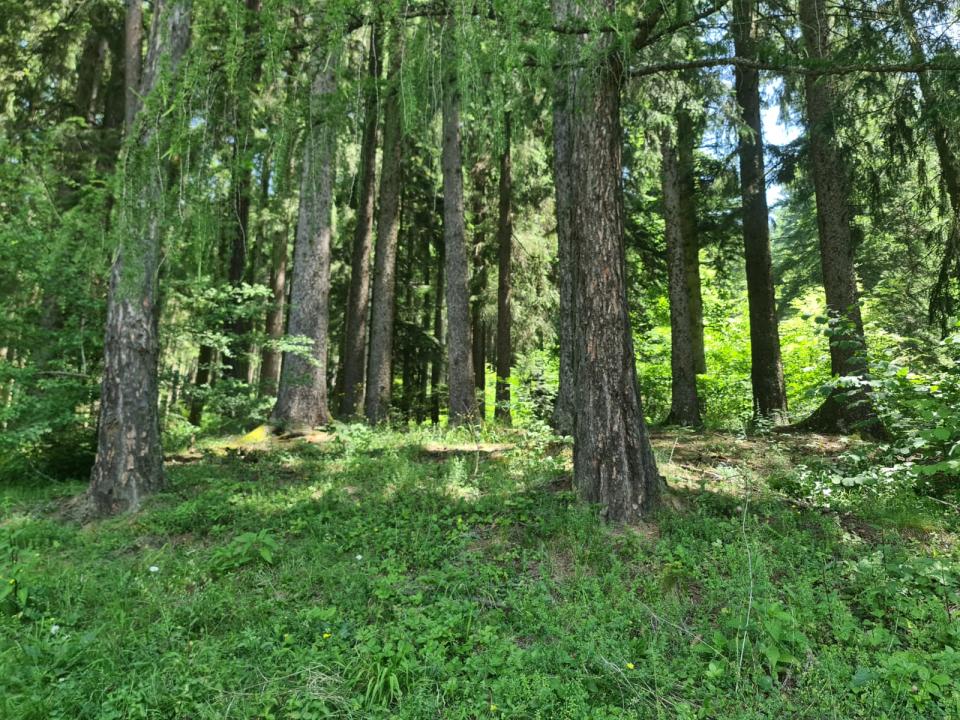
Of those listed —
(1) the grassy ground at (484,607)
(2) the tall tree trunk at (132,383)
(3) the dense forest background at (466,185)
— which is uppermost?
(3) the dense forest background at (466,185)

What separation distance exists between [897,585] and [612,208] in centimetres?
349

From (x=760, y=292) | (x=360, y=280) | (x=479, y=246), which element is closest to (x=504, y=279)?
(x=479, y=246)

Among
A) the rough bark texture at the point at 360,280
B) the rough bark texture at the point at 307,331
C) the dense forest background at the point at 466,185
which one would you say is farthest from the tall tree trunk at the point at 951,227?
the rough bark texture at the point at 360,280

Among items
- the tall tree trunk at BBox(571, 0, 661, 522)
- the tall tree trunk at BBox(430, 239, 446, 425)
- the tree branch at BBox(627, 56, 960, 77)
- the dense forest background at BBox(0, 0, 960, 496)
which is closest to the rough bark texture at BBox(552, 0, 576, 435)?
the dense forest background at BBox(0, 0, 960, 496)

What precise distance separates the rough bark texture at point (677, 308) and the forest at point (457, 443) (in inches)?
2.9

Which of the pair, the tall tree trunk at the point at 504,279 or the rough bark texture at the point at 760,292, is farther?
the tall tree trunk at the point at 504,279

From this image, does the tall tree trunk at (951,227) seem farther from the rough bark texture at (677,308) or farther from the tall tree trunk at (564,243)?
the tall tree trunk at (564,243)

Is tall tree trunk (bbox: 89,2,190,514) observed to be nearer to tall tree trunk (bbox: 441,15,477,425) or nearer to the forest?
the forest

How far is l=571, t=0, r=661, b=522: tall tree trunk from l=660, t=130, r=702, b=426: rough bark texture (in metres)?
5.83

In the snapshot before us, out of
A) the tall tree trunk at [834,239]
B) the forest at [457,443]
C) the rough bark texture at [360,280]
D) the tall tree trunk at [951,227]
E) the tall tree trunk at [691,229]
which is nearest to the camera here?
the forest at [457,443]

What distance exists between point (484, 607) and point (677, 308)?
26.4 ft

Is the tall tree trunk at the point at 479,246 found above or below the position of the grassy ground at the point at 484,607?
above

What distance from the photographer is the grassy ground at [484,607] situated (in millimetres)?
2977

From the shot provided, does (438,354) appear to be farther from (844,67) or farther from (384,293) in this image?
(844,67)
